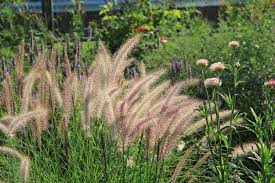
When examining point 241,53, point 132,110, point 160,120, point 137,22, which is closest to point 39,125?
point 132,110

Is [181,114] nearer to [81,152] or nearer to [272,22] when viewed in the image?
[81,152]

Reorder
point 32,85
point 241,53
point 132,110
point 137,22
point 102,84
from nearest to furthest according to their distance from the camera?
point 132,110 < point 102,84 < point 32,85 < point 241,53 < point 137,22

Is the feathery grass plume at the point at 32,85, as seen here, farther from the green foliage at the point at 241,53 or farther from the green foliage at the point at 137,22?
the green foliage at the point at 137,22

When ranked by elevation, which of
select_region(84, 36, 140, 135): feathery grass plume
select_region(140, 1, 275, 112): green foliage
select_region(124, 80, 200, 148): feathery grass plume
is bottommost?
select_region(140, 1, 275, 112): green foliage

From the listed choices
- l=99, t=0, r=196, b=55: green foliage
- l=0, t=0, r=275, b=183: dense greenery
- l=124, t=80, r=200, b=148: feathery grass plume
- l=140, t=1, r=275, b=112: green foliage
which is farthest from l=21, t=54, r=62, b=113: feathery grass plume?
l=99, t=0, r=196, b=55: green foliage

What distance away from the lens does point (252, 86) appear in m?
5.80

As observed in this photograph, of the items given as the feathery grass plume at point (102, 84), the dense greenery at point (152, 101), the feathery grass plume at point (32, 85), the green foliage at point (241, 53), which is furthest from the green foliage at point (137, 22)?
the feathery grass plume at point (102, 84)

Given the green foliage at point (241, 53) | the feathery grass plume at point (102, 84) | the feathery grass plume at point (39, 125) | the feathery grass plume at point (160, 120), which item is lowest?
the green foliage at point (241, 53)

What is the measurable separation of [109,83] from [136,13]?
5696 millimetres

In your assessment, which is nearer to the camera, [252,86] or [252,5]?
[252,86]

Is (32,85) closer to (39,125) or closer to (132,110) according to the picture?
(39,125)

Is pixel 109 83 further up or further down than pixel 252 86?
further up

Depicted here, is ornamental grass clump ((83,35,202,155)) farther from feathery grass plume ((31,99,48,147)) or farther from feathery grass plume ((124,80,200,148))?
feathery grass plume ((31,99,48,147))

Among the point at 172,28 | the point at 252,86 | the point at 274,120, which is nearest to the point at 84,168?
the point at 274,120
